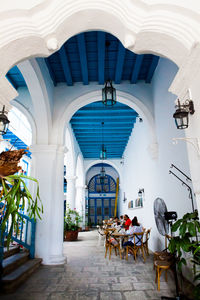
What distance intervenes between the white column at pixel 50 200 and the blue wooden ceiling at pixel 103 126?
9.04ft

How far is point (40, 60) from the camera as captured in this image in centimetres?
474

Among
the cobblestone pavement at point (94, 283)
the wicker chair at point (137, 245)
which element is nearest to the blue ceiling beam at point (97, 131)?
the wicker chair at point (137, 245)

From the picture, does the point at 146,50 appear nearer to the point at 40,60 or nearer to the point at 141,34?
the point at 141,34

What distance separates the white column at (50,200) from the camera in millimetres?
4844

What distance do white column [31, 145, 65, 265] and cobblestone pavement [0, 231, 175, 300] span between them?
1.26 ft

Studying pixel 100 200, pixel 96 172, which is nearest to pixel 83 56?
pixel 96 172

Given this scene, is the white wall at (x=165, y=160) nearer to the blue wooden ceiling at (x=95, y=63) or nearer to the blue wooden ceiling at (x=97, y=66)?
the blue wooden ceiling at (x=95, y=63)

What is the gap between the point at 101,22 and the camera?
7.41 feet

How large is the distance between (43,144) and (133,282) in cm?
361

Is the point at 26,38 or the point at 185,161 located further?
the point at 185,161

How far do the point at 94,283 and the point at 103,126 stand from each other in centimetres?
641

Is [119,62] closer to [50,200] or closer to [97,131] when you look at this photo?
[50,200]

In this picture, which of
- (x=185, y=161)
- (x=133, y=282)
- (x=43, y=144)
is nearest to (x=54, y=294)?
(x=133, y=282)

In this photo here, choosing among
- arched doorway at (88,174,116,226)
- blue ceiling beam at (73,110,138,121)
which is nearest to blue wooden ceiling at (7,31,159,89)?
blue ceiling beam at (73,110,138,121)
